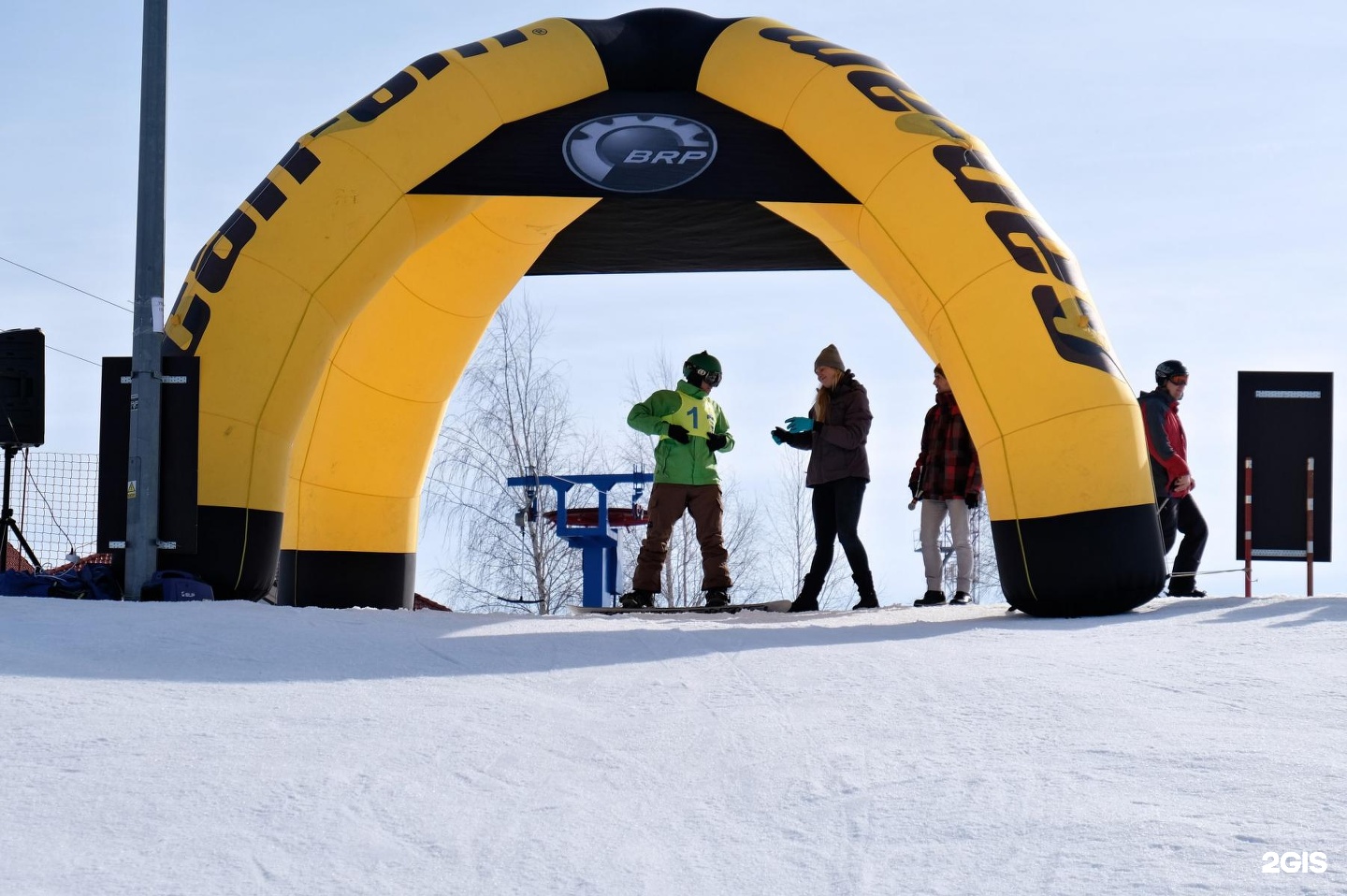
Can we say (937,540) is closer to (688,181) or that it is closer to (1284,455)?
(1284,455)

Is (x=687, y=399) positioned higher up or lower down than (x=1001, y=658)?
higher up

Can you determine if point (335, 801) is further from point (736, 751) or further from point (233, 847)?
point (736, 751)

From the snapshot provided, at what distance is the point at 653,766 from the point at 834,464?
5227 millimetres

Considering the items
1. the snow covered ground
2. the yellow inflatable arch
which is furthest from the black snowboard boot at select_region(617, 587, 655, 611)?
the snow covered ground

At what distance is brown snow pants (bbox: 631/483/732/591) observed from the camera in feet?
29.6

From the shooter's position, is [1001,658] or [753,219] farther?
[753,219]

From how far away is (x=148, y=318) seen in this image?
22.4 feet

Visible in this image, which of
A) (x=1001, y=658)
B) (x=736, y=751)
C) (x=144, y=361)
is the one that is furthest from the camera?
(x=144, y=361)

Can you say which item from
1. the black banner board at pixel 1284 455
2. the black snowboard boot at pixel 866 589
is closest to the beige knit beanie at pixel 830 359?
the black snowboard boot at pixel 866 589

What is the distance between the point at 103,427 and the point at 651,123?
11.7ft

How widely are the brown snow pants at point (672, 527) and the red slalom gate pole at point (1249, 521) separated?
3.25 metres

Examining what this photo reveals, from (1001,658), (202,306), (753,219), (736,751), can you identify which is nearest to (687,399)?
(753,219)

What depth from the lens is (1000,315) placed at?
23.5 ft

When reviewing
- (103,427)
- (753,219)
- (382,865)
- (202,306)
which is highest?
(753,219)
